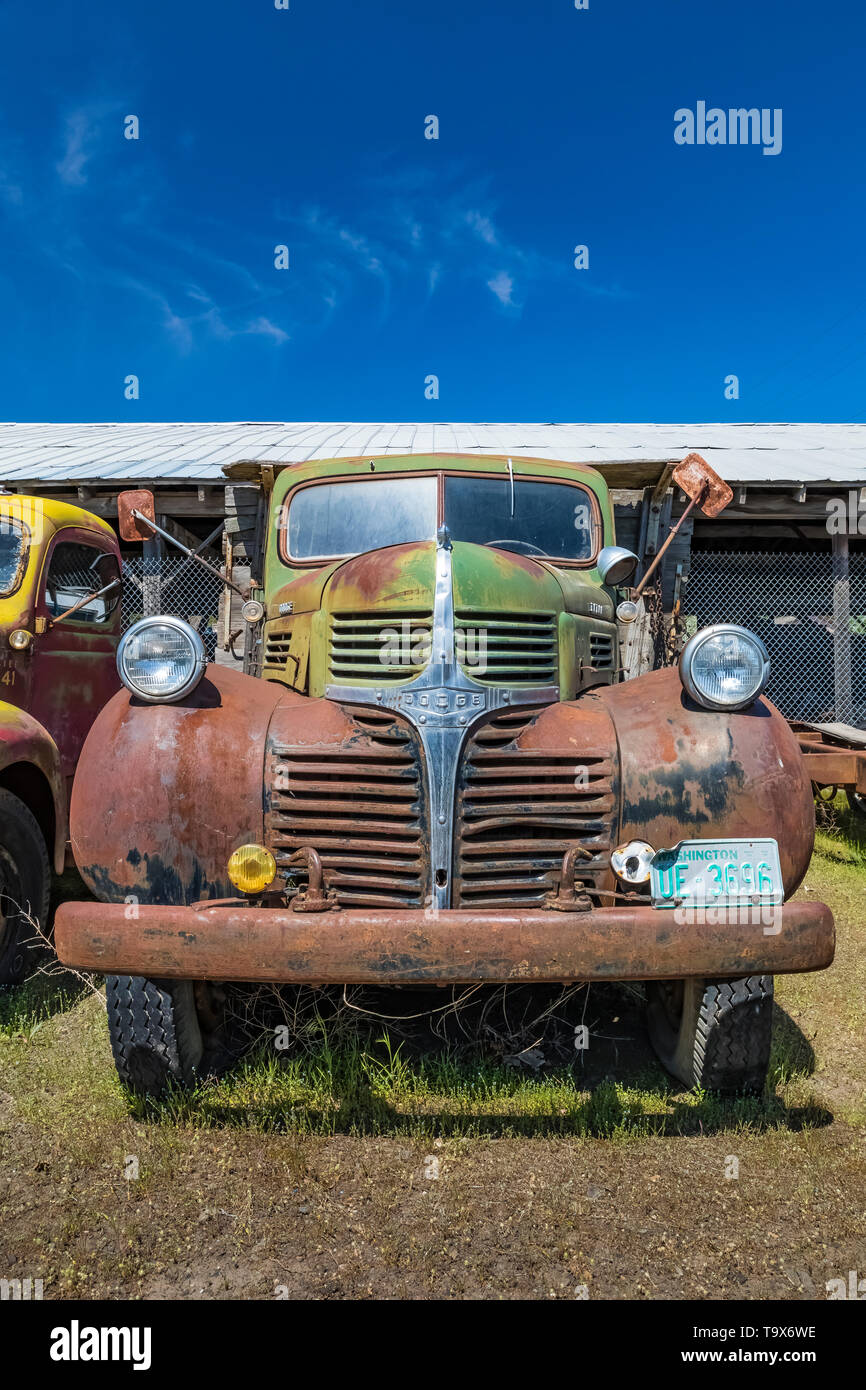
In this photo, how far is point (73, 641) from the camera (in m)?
4.54

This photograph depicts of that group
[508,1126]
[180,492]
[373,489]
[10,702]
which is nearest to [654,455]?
[180,492]

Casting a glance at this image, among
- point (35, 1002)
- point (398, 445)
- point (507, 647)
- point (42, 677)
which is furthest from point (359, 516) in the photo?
point (398, 445)

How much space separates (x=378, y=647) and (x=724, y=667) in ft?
3.77

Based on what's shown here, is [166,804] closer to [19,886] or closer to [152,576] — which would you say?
[19,886]

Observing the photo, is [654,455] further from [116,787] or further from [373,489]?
[116,787]

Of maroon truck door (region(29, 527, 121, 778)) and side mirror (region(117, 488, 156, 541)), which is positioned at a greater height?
side mirror (region(117, 488, 156, 541))

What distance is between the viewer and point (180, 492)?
30.4 feet

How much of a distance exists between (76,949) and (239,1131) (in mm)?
900

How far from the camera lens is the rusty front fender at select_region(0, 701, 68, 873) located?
357 centimetres

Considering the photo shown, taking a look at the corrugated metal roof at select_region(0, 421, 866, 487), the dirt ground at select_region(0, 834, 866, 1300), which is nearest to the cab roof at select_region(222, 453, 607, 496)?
the dirt ground at select_region(0, 834, 866, 1300)

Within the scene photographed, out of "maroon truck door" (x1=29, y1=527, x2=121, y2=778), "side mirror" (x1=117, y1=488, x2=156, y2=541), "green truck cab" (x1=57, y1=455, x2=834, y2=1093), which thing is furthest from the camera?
"maroon truck door" (x1=29, y1=527, x2=121, y2=778)

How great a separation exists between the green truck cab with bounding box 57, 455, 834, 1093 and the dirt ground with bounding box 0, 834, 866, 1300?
235 mm

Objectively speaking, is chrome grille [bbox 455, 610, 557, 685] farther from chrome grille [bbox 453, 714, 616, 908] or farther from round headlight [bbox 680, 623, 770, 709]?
round headlight [bbox 680, 623, 770, 709]

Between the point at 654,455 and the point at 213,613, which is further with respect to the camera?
the point at 213,613
